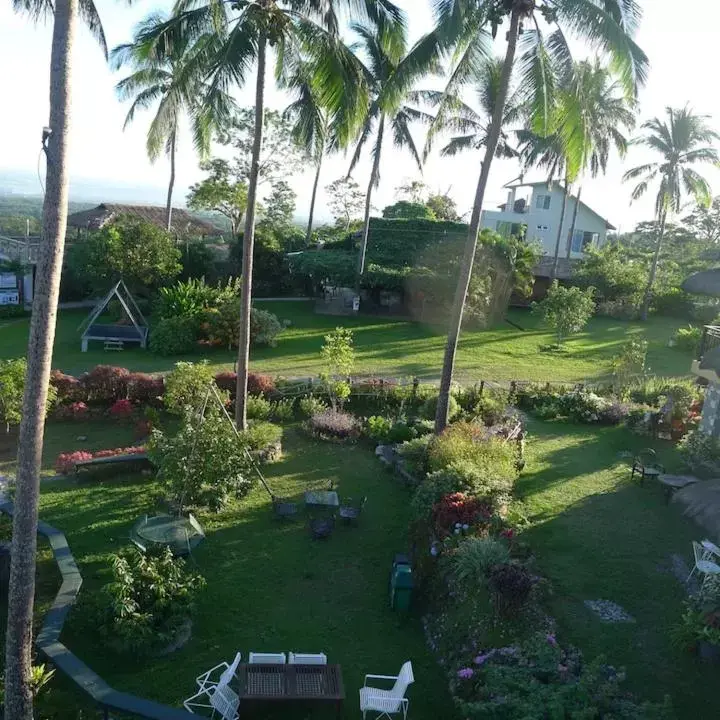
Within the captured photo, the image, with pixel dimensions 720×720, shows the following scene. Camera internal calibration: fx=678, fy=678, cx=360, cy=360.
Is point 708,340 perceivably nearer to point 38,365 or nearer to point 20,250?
point 38,365

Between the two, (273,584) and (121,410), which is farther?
(121,410)

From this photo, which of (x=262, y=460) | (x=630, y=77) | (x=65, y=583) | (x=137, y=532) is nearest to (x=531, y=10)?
(x=630, y=77)

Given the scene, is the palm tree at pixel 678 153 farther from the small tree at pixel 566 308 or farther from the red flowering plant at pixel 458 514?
the red flowering plant at pixel 458 514

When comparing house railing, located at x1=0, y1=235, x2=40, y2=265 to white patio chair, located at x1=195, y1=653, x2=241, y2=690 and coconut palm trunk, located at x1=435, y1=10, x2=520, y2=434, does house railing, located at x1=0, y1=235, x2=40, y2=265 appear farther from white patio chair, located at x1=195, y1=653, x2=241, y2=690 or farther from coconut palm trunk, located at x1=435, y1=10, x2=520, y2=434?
white patio chair, located at x1=195, y1=653, x2=241, y2=690

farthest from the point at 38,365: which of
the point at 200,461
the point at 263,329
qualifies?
the point at 263,329

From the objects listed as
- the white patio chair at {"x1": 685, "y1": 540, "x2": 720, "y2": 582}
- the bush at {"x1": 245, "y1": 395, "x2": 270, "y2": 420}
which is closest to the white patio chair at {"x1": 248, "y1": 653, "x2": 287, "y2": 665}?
the white patio chair at {"x1": 685, "y1": 540, "x2": 720, "y2": 582}

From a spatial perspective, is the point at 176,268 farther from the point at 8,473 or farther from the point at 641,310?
the point at 641,310
